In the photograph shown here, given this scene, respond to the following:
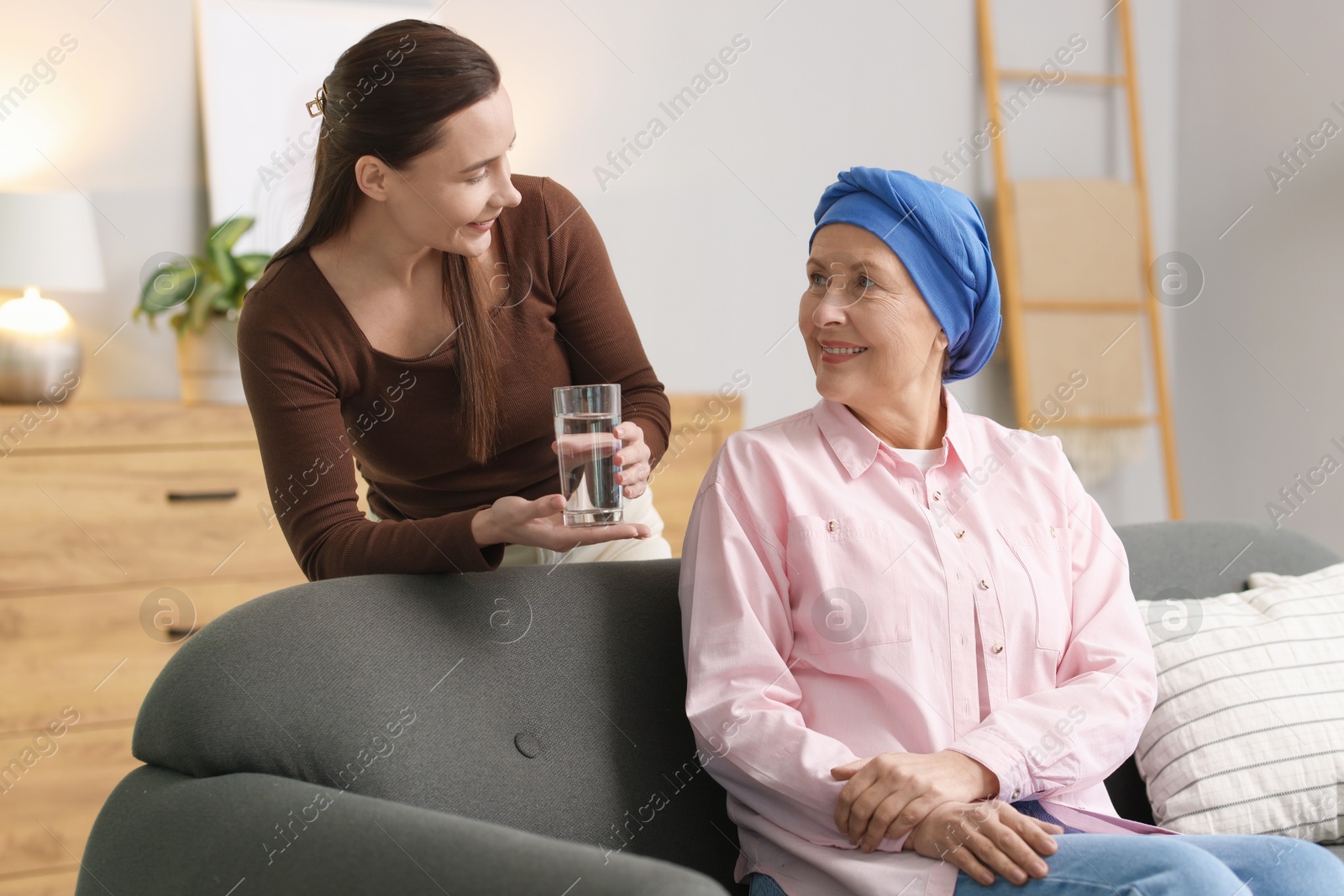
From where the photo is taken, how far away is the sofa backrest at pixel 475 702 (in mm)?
1299

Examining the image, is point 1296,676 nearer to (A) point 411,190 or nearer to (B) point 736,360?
(A) point 411,190

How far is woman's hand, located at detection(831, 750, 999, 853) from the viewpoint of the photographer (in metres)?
1.27

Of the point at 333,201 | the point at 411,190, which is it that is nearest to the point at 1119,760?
the point at 411,190

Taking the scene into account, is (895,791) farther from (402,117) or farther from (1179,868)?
(402,117)

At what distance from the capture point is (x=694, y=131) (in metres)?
3.77

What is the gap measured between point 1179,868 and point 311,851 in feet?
2.78

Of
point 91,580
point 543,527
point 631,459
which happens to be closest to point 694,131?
point 91,580

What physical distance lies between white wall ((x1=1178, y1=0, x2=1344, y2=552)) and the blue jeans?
2.64 m

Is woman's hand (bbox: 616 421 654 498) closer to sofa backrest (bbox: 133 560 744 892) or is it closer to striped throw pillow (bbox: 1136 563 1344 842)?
sofa backrest (bbox: 133 560 744 892)

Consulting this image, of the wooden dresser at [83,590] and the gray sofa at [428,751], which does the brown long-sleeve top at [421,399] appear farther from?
the wooden dresser at [83,590]

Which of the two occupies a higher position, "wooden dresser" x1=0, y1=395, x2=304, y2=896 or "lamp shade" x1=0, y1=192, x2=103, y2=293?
"lamp shade" x1=0, y1=192, x2=103, y2=293

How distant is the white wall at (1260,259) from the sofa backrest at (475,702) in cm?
279

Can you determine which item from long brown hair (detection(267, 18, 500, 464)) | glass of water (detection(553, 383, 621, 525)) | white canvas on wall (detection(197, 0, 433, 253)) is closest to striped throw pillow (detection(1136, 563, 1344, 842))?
glass of water (detection(553, 383, 621, 525))

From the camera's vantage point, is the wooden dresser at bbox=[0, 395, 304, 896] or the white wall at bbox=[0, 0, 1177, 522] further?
the white wall at bbox=[0, 0, 1177, 522]
